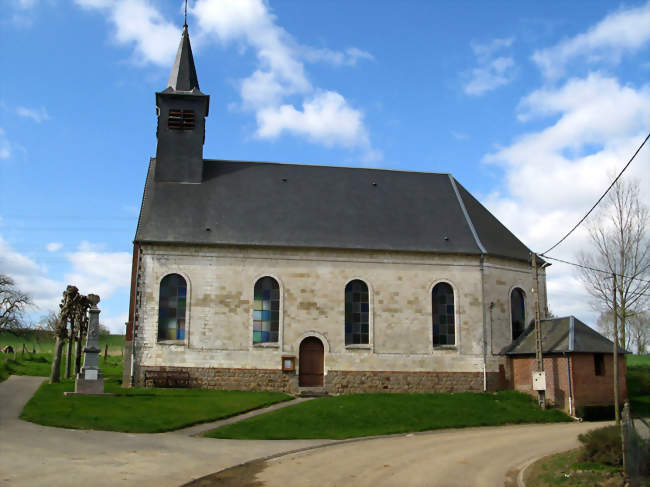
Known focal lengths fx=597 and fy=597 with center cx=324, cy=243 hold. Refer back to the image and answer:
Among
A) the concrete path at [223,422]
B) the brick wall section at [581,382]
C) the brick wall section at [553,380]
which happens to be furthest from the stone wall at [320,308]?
the concrete path at [223,422]

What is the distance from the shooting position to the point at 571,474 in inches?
471

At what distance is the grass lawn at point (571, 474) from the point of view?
11328mm

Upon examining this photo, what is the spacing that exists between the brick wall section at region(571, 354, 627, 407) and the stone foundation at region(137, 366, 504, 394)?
4.11 metres

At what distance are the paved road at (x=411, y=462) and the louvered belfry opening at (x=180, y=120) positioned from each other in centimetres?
1885

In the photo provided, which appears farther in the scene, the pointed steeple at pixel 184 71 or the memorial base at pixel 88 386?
the pointed steeple at pixel 184 71

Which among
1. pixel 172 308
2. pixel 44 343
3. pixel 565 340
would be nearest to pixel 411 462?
pixel 565 340

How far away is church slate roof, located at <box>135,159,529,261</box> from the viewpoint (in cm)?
2734

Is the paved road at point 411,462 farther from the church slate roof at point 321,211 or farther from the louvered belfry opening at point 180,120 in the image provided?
the louvered belfry opening at point 180,120

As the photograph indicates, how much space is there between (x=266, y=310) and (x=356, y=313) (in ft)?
13.5

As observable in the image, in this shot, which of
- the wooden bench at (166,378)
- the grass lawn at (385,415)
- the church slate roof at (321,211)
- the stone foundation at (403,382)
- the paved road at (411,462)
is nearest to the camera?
the paved road at (411,462)

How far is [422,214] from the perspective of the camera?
98.9 feet

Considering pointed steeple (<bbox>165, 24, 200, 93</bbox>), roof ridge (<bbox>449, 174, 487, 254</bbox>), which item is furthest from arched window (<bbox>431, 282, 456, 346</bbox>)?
pointed steeple (<bbox>165, 24, 200, 93</bbox>)

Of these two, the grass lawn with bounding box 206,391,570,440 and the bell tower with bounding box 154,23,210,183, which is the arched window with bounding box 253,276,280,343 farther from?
the bell tower with bounding box 154,23,210,183

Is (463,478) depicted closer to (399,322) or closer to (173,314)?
(399,322)
